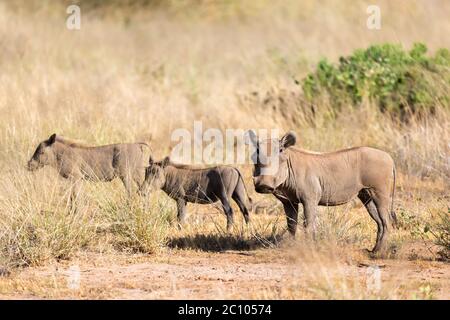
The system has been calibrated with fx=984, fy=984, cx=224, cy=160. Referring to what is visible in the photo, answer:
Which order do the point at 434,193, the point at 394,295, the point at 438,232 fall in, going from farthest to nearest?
the point at 434,193
the point at 438,232
the point at 394,295

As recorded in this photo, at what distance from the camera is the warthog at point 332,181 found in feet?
29.3

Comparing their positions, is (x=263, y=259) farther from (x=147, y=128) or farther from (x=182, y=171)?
(x=147, y=128)

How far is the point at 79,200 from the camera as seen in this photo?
9.48 meters

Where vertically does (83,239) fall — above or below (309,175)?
below

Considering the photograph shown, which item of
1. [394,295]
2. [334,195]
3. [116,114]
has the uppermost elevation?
[116,114]

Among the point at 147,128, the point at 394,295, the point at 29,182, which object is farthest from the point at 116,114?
the point at 394,295

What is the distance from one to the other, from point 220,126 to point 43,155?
3.77 meters

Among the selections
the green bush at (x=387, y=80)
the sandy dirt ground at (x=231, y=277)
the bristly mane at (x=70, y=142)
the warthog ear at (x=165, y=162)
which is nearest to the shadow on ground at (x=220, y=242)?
the sandy dirt ground at (x=231, y=277)

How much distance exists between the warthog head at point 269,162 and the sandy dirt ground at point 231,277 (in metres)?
0.63

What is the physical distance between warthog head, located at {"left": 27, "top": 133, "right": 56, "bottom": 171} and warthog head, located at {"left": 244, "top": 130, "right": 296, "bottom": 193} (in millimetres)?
3715

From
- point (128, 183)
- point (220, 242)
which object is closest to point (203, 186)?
point (128, 183)

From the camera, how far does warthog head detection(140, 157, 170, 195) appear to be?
1077 cm

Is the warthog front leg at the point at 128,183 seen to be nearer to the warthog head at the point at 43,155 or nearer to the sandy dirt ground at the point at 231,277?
the sandy dirt ground at the point at 231,277

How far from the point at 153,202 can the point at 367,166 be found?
2129mm
